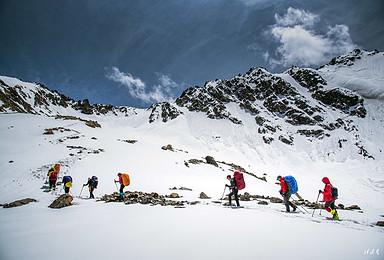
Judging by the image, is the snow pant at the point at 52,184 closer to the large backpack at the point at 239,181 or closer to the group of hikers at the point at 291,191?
the group of hikers at the point at 291,191

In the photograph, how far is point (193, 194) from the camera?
13078 millimetres

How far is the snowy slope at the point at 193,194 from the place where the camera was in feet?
10.3

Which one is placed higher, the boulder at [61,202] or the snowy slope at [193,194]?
the snowy slope at [193,194]

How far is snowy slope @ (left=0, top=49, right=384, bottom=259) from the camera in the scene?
3.13 metres

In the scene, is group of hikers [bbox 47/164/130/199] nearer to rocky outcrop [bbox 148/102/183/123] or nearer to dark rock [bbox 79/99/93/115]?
rocky outcrop [bbox 148/102/183/123]

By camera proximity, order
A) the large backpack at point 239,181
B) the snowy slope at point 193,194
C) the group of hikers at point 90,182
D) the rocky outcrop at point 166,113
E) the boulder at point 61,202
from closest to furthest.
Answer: the snowy slope at point 193,194 → the boulder at point 61,202 → the large backpack at point 239,181 → the group of hikers at point 90,182 → the rocky outcrop at point 166,113

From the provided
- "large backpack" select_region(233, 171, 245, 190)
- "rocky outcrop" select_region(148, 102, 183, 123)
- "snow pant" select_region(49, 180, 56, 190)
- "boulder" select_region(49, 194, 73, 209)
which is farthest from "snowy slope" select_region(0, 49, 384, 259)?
"rocky outcrop" select_region(148, 102, 183, 123)

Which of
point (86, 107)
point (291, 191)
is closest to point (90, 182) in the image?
point (291, 191)

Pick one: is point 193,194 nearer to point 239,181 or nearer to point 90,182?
point 239,181

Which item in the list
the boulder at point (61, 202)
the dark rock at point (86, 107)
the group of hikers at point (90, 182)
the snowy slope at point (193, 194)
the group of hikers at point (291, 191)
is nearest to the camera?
the snowy slope at point (193, 194)

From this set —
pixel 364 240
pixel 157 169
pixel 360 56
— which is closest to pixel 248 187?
pixel 157 169

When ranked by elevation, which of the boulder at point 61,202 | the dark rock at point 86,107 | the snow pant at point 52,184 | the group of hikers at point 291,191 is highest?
the dark rock at point 86,107

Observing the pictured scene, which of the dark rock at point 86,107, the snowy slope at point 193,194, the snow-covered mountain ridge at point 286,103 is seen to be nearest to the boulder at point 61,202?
the snowy slope at point 193,194

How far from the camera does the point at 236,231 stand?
404 centimetres
